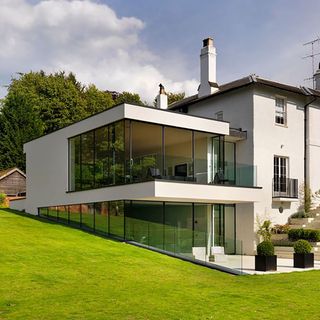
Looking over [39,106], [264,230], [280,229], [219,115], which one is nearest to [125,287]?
[264,230]

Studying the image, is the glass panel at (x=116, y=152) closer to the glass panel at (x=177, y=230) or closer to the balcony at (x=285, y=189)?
the glass panel at (x=177, y=230)

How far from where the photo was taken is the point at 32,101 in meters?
49.7

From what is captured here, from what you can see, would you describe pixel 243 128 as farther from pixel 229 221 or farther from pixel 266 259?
pixel 266 259

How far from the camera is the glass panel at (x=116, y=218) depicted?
2162cm

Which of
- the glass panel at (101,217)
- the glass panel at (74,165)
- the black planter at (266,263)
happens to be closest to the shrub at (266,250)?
the black planter at (266,263)

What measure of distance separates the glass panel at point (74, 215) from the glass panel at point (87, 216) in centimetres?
46

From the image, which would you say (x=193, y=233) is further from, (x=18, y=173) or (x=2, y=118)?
(x=2, y=118)

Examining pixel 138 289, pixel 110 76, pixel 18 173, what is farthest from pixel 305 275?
pixel 110 76

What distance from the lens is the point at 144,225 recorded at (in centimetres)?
2105

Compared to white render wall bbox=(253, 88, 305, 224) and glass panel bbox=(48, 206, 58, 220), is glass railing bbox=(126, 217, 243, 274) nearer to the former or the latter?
white render wall bbox=(253, 88, 305, 224)

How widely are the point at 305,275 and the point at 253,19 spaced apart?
32.8ft

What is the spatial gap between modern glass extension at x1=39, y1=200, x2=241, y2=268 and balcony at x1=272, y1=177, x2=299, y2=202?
8.21ft

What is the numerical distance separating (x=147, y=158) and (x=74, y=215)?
6.07 metres

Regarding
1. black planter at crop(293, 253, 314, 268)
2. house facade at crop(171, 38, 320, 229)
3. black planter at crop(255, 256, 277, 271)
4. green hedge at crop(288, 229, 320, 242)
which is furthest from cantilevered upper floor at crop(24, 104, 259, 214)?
black planter at crop(293, 253, 314, 268)
